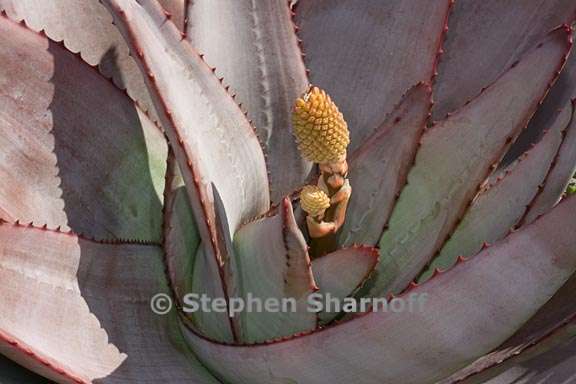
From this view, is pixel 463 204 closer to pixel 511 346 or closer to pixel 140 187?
pixel 511 346

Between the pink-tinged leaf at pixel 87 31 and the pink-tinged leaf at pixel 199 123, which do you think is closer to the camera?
the pink-tinged leaf at pixel 199 123

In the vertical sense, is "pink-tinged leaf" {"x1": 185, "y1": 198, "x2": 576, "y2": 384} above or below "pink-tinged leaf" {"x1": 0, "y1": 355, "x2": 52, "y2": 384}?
above

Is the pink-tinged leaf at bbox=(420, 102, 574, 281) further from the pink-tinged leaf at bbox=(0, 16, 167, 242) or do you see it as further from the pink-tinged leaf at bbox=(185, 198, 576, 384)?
the pink-tinged leaf at bbox=(0, 16, 167, 242)

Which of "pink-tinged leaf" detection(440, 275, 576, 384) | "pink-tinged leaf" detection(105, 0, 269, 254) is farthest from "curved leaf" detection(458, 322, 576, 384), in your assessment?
"pink-tinged leaf" detection(105, 0, 269, 254)

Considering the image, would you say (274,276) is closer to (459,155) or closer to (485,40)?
(459,155)

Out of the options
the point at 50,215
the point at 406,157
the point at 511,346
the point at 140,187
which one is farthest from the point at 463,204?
the point at 50,215

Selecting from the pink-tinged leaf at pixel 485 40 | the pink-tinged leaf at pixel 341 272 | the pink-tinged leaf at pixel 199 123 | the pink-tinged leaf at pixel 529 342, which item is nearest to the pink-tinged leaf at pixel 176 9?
the pink-tinged leaf at pixel 199 123

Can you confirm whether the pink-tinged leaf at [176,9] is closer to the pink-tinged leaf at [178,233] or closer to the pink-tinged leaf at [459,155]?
the pink-tinged leaf at [178,233]
